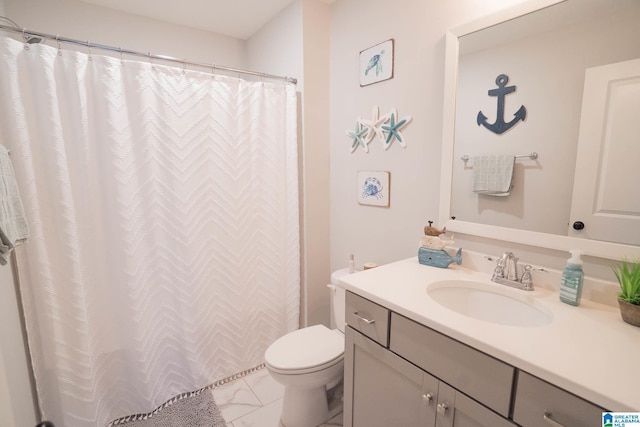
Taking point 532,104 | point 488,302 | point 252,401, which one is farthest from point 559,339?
point 252,401

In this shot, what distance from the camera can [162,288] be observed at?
165 cm

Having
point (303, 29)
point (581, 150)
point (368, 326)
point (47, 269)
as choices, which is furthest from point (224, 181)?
point (581, 150)

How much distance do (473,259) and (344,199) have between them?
3.00 ft

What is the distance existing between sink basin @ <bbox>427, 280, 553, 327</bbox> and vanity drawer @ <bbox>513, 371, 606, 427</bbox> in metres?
0.38

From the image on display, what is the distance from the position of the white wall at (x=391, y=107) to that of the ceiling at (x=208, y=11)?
0.42m

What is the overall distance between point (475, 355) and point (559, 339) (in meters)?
0.23

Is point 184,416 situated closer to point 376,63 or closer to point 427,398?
point 427,398

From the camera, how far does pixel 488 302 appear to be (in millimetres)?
1165

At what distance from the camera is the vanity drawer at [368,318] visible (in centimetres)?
106

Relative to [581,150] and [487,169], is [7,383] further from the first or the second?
[581,150]

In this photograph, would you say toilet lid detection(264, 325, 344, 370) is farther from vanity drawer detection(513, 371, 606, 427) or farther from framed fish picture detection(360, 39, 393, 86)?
framed fish picture detection(360, 39, 393, 86)

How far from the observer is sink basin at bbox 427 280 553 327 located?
3.42 ft

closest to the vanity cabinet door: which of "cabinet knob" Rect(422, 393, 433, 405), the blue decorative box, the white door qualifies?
"cabinet knob" Rect(422, 393, 433, 405)

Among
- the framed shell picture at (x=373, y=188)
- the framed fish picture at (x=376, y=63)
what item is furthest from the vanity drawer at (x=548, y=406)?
the framed fish picture at (x=376, y=63)
